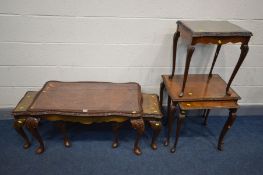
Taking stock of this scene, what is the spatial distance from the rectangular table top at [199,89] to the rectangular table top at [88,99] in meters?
0.30

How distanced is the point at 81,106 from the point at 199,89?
101 centimetres

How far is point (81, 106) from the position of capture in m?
1.95

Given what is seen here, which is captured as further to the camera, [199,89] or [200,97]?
[199,89]

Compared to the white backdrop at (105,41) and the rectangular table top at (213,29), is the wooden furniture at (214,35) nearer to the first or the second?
the rectangular table top at (213,29)

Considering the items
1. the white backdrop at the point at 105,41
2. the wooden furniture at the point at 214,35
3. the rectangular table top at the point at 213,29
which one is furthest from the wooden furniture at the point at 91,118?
the rectangular table top at the point at 213,29

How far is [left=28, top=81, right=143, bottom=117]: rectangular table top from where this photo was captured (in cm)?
190

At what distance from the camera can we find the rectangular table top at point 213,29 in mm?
1699

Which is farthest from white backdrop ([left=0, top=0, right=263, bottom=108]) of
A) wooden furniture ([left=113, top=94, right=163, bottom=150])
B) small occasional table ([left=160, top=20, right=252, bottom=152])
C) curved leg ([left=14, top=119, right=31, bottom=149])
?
curved leg ([left=14, top=119, right=31, bottom=149])

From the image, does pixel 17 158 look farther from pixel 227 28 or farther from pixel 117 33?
pixel 227 28

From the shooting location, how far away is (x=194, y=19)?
2111mm

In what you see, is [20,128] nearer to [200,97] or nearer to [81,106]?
[81,106]

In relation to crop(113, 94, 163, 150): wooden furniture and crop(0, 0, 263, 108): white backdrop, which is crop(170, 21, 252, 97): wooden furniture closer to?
crop(0, 0, 263, 108): white backdrop

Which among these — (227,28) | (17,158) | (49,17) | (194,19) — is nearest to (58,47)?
(49,17)

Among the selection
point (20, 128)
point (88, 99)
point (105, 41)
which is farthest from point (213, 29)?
point (20, 128)
